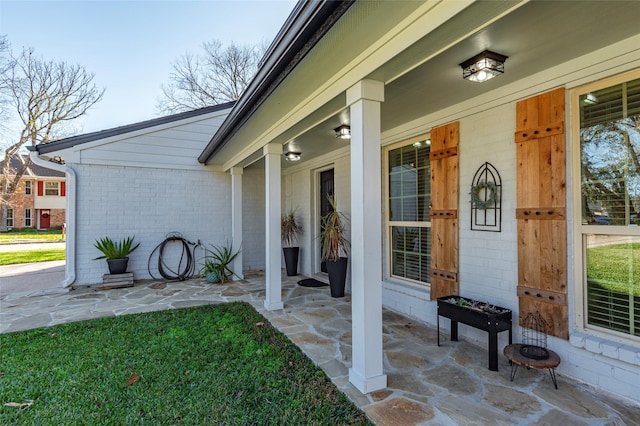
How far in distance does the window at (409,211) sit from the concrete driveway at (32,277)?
602 centimetres

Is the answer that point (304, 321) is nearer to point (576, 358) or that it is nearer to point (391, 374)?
point (391, 374)

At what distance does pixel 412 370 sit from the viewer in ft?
9.28

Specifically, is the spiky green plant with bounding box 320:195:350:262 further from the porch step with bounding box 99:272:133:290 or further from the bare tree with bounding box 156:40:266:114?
the bare tree with bounding box 156:40:266:114

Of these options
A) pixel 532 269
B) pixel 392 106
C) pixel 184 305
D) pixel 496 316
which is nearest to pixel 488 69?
pixel 392 106

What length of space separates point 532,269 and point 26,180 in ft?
85.1

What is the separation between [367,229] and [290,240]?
5129mm

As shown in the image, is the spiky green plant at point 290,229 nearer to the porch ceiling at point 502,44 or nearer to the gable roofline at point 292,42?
the gable roofline at point 292,42

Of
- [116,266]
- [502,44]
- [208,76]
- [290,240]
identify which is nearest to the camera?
[502,44]

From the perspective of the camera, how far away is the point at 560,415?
217 centimetres

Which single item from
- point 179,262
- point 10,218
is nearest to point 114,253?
point 179,262

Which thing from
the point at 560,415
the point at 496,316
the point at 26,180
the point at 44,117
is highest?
the point at 44,117

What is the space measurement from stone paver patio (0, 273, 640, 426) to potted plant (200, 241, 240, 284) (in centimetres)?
116

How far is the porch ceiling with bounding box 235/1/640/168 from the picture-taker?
1845 mm

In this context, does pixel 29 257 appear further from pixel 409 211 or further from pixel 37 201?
pixel 37 201
